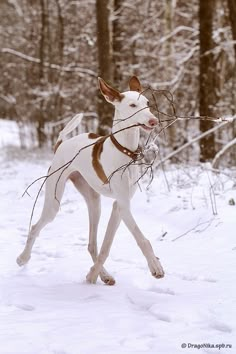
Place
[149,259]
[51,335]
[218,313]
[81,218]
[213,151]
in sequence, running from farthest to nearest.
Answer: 1. [213,151]
2. [81,218]
3. [149,259]
4. [218,313]
5. [51,335]

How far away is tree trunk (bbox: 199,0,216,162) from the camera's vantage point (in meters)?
9.83

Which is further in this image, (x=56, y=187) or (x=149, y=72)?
(x=149, y=72)

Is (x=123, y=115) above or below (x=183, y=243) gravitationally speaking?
above

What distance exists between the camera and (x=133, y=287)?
362 cm

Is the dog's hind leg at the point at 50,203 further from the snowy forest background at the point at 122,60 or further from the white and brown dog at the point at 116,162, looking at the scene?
the snowy forest background at the point at 122,60

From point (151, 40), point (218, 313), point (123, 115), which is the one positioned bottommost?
point (218, 313)

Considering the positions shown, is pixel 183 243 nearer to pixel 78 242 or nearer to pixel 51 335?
pixel 78 242

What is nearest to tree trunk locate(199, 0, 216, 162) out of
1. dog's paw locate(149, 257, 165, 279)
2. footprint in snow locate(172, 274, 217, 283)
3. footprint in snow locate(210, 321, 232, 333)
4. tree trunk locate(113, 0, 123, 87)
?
tree trunk locate(113, 0, 123, 87)

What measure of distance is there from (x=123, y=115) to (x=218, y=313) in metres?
1.49

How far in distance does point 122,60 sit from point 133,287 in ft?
44.4

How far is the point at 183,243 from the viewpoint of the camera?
4.93m

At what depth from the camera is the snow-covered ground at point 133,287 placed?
8.23ft

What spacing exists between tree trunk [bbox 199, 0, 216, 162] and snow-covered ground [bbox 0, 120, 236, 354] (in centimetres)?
294

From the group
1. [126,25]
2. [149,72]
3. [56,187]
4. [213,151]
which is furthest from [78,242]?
[126,25]
